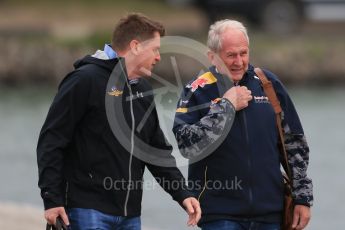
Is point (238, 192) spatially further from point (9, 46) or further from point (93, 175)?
point (9, 46)

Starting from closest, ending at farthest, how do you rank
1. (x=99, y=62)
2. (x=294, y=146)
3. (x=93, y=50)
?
1. (x=99, y=62)
2. (x=294, y=146)
3. (x=93, y=50)

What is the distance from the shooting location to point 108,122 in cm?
545

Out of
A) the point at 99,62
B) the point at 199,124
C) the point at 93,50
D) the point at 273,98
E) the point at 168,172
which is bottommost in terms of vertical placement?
the point at 168,172

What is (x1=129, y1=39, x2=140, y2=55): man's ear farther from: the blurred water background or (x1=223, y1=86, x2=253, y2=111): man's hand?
the blurred water background

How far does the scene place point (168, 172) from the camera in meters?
5.77

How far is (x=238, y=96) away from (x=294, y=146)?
0.44m

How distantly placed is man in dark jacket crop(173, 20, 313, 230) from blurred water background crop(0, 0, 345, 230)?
8947 millimetres

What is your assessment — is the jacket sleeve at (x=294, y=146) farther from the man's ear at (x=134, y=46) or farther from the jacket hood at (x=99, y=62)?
the jacket hood at (x=99, y=62)

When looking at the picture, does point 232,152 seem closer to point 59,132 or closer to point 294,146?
point 294,146

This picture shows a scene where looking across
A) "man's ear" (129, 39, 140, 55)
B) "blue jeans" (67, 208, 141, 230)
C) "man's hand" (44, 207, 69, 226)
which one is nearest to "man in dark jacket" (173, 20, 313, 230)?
"man's ear" (129, 39, 140, 55)

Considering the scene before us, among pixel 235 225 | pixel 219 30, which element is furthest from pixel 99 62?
pixel 235 225

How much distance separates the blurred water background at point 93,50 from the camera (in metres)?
17.5

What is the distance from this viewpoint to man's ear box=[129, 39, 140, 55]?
5.55 metres

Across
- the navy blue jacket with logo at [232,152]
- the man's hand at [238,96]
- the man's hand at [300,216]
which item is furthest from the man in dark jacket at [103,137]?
the man's hand at [300,216]
